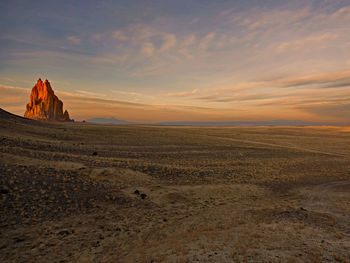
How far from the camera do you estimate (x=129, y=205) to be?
10.4 meters

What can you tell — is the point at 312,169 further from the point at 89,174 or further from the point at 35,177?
the point at 35,177

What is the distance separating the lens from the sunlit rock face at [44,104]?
399ft

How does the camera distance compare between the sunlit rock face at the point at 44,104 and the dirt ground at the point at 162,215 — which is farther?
the sunlit rock face at the point at 44,104

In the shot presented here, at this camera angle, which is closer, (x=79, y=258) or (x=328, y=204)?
(x=79, y=258)

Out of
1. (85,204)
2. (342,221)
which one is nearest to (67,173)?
(85,204)

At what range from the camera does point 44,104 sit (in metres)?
122

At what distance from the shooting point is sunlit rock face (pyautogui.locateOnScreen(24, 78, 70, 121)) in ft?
399

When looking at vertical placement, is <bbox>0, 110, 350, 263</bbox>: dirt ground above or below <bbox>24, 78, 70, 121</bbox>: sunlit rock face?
below

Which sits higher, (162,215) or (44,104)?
(44,104)

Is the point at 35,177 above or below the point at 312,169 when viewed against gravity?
above

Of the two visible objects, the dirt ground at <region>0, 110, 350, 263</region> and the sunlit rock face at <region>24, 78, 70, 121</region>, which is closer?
the dirt ground at <region>0, 110, 350, 263</region>

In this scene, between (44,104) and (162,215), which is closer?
(162,215)

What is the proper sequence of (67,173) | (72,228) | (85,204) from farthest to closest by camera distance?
(67,173) → (85,204) → (72,228)

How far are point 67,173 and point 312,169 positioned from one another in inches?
909
